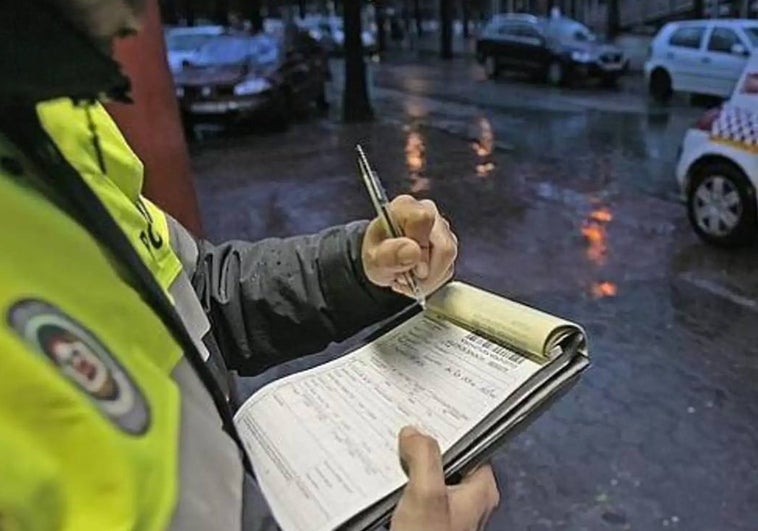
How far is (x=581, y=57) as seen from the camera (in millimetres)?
19719

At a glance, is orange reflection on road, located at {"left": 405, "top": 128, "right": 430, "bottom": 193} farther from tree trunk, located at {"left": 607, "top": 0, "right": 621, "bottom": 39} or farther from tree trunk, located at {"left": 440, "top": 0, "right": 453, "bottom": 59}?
tree trunk, located at {"left": 440, "top": 0, "right": 453, "bottom": 59}

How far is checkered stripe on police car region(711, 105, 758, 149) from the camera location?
20.1 feet

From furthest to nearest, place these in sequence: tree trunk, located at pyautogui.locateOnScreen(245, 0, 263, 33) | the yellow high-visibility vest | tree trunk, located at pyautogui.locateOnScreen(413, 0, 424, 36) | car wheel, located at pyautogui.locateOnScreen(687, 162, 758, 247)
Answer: tree trunk, located at pyautogui.locateOnScreen(413, 0, 424, 36), tree trunk, located at pyautogui.locateOnScreen(245, 0, 263, 33), car wheel, located at pyautogui.locateOnScreen(687, 162, 758, 247), the yellow high-visibility vest

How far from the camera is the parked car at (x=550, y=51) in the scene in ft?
64.8

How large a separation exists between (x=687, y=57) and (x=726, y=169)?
424 inches

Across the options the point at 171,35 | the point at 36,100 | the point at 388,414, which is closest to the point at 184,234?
the point at 388,414

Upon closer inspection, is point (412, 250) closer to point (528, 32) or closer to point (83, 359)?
point (83, 359)

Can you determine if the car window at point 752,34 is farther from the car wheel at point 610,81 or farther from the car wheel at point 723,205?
the car wheel at point 723,205

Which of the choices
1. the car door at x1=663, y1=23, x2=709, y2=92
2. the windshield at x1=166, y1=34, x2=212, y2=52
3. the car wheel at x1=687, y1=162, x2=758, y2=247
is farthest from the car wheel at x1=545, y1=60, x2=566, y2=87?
the car wheel at x1=687, y1=162, x2=758, y2=247

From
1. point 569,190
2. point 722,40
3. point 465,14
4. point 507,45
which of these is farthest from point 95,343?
point 465,14

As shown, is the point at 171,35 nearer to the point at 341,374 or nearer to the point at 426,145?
the point at 426,145

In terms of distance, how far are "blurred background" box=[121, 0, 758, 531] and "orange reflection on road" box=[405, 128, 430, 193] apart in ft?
0.14

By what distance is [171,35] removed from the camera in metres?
17.9

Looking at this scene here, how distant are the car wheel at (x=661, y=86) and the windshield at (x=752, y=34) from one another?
5.94ft
